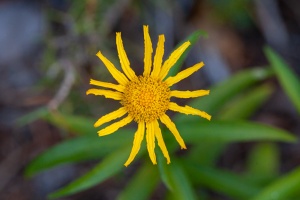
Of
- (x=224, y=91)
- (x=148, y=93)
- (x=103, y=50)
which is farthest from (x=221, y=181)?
(x=103, y=50)

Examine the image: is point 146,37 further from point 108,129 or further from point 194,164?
point 194,164

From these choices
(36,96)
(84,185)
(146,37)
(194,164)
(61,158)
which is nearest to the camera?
(146,37)

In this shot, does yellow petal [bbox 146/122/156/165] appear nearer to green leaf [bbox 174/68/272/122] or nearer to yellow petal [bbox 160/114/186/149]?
yellow petal [bbox 160/114/186/149]

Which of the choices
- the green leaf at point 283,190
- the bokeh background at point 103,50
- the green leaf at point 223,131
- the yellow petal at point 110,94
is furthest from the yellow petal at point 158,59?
the bokeh background at point 103,50

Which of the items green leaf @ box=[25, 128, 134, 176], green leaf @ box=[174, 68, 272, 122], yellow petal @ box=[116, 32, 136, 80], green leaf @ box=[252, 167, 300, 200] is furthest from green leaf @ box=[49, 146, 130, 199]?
green leaf @ box=[252, 167, 300, 200]

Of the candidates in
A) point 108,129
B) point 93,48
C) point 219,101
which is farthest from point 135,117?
Result: point 93,48

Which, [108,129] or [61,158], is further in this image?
[61,158]
